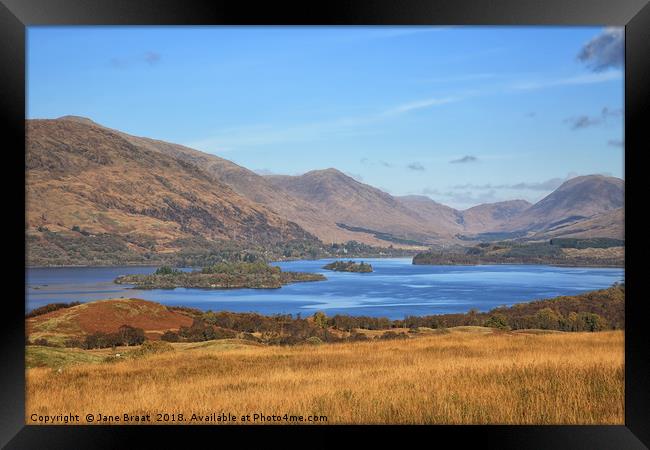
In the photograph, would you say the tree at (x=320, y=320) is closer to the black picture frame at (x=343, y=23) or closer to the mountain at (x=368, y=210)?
the black picture frame at (x=343, y=23)

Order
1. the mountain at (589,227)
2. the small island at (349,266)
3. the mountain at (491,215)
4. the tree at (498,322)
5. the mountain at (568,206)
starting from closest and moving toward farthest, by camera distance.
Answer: the tree at (498,322)
the mountain at (589,227)
the mountain at (568,206)
the mountain at (491,215)
the small island at (349,266)

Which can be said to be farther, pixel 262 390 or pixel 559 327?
pixel 559 327

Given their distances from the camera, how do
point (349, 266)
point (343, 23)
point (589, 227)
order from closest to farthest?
point (343, 23) < point (589, 227) < point (349, 266)

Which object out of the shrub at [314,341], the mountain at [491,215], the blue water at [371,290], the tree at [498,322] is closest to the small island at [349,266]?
the blue water at [371,290]

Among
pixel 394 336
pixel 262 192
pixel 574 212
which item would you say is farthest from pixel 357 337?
pixel 262 192

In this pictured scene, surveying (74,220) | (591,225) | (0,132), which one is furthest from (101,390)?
(74,220)

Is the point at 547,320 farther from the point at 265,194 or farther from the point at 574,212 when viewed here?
the point at 265,194

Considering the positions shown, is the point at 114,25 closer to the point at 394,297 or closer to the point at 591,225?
the point at 394,297
